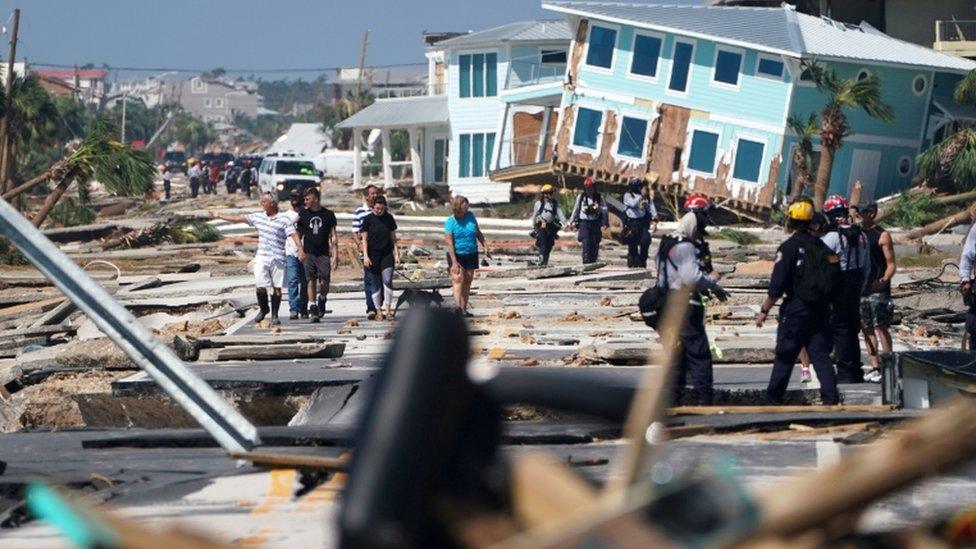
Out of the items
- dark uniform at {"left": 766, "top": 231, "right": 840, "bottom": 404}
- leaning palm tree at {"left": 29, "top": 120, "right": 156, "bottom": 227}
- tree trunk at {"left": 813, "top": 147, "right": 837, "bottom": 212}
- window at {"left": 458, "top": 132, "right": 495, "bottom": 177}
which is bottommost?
window at {"left": 458, "top": 132, "right": 495, "bottom": 177}

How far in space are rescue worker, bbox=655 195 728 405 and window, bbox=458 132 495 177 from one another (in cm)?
4573

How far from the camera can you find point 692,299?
11367 millimetres

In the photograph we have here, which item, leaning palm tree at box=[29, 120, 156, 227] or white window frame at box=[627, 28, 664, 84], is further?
white window frame at box=[627, 28, 664, 84]

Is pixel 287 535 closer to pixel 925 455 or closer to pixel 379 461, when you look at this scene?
pixel 379 461

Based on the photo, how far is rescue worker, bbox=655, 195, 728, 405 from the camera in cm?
1143

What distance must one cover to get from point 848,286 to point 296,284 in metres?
7.89

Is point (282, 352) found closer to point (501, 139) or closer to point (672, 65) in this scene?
point (672, 65)

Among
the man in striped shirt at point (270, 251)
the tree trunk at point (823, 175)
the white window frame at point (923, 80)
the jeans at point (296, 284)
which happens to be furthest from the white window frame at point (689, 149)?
the man in striped shirt at point (270, 251)

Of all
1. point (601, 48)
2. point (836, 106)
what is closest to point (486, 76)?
point (601, 48)

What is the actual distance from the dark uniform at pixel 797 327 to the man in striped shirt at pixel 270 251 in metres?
7.74

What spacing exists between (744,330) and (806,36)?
3160 centimetres

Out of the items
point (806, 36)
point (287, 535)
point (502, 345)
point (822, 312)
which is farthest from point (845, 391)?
point (806, 36)

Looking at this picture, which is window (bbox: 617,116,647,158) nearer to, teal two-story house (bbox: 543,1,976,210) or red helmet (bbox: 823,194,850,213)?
teal two-story house (bbox: 543,1,976,210)

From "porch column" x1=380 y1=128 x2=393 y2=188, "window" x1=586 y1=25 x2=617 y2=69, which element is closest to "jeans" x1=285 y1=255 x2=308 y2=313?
"window" x1=586 y1=25 x2=617 y2=69
